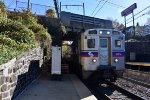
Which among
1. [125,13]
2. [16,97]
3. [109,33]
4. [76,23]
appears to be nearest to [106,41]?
[109,33]

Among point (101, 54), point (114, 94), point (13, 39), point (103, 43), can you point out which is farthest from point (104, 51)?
point (13, 39)

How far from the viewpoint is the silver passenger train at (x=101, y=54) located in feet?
63.2

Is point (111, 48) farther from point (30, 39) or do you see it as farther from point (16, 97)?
point (16, 97)

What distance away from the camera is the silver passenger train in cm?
1925

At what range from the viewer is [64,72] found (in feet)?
80.7

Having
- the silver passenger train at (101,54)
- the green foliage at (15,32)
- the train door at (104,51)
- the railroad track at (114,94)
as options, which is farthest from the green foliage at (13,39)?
the railroad track at (114,94)

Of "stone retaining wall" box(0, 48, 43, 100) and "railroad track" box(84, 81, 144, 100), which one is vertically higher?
"stone retaining wall" box(0, 48, 43, 100)

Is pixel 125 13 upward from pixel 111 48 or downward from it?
upward

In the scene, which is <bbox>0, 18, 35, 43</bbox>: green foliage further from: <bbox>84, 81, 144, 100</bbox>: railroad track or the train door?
<bbox>84, 81, 144, 100</bbox>: railroad track

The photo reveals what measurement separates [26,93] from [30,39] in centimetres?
422

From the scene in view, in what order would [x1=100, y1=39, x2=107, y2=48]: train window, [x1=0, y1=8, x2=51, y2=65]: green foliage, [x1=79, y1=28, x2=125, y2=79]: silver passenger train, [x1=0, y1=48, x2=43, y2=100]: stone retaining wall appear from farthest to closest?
[x1=100, y1=39, x2=107, y2=48]: train window < [x1=79, y1=28, x2=125, y2=79]: silver passenger train < [x1=0, y1=8, x2=51, y2=65]: green foliage < [x1=0, y1=48, x2=43, y2=100]: stone retaining wall

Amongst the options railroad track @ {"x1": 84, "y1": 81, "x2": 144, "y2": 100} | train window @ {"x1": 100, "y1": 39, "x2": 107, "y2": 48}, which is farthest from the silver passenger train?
railroad track @ {"x1": 84, "y1": 81, "x2": 144, "y2": 100}

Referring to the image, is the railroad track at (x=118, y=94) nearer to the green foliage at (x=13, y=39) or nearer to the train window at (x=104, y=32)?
the train window at (x=104, y=32)

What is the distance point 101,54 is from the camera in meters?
19.4
